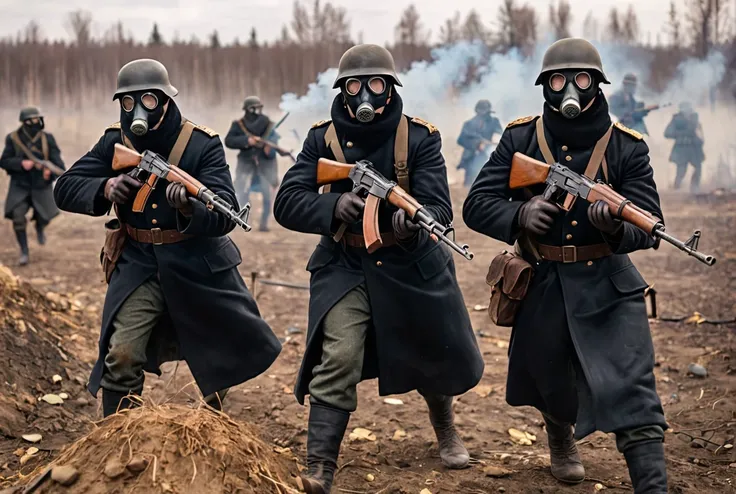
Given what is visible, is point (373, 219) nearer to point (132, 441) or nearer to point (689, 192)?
point (132, 441)

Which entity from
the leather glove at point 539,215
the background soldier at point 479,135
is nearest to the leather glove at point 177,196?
the leather glove at point 539,215

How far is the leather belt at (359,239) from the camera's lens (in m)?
4.56

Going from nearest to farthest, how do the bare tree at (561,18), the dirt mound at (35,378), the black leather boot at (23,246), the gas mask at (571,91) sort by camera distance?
the gas mask at (571,91) < the dirt mound at (35,378) < the black leather boot at (23,246) < the bare tree at (561,18)

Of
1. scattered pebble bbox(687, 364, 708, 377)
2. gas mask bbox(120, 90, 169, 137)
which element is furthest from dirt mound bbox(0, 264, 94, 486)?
scattered pebble bbox(687, 364, 708, 377)

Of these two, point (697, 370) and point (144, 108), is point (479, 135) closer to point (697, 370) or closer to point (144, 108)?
point (697, 370)

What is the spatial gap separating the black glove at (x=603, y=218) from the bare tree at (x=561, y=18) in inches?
945

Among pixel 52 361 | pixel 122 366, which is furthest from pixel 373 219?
pixel 52 361

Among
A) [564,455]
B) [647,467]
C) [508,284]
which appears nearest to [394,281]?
[508,284]

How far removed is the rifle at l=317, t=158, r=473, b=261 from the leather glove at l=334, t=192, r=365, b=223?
5 cm

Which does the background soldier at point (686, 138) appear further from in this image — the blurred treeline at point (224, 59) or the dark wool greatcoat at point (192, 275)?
Result: the dark wool greatcoat at point (192, 275)

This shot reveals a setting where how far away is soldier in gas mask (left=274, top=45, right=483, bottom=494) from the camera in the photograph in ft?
14.6

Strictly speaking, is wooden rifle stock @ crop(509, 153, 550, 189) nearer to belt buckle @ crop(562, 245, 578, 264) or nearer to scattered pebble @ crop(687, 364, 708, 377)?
belt buckle @ crop(562, 245, 578, 264)

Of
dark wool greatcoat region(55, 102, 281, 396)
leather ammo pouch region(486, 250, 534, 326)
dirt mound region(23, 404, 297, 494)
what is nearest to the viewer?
dirt mound region(23, 404, 297, 494)

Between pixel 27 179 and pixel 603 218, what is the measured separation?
9.41m
